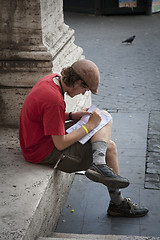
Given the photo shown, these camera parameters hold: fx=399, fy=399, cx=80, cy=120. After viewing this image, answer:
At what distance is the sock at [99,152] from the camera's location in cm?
357

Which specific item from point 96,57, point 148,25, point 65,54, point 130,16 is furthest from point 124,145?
point 130,16

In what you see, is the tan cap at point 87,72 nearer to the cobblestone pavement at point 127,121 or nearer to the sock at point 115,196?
the sock at point 115,196

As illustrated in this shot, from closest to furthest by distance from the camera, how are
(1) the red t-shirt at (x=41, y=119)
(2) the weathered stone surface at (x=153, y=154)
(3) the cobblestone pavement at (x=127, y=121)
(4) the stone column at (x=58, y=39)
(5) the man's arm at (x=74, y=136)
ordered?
1. (1) the red t-shirt at (x=41, y=119)
2. (5) the man's arm at (x=74, y=136)
3. (3) the cobblestone pavement at (x=127, y=121)
4. (4) the stone column at (x=58, y=39)
5. (2) the weathered stone surface at (x=153, y=154)

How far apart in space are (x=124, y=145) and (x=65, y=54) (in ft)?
4.91

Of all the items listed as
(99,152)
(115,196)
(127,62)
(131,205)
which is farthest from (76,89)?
(127,62)

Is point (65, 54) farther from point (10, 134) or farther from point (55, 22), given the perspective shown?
point (10, 134)

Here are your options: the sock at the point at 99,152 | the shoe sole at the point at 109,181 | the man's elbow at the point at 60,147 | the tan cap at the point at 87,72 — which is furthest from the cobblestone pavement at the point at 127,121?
the tan cap at the point at 87,72

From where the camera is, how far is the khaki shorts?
3637 mm

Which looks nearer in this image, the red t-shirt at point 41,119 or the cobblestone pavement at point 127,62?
the red t-shirt at point 41,119

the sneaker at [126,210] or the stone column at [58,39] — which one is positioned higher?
the stone column at [58,39]

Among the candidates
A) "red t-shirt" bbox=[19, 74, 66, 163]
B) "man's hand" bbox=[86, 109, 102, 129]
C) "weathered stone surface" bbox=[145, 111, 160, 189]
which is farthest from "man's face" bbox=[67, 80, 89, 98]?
"weathered stone surface" bbox=[145, 111, 160, 189]

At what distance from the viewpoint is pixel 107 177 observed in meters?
3.53

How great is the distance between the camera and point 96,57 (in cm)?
958

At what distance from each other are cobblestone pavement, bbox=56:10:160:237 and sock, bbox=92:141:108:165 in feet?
2.20
